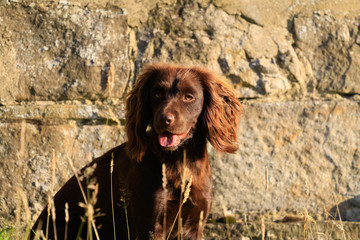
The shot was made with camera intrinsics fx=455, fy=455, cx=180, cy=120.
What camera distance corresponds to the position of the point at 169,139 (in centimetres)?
253

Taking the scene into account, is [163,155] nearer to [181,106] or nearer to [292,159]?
[181,106]

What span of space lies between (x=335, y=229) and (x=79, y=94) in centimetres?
199

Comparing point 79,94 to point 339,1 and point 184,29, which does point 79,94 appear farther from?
point 339,1

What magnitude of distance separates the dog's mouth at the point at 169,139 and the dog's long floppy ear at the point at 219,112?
220 millimetres

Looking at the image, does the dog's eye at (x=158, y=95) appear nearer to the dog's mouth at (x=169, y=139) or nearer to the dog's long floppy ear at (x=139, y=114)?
the dog's long floppy ear at (x=139, y=114)

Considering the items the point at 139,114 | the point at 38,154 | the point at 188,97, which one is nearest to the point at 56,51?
the point at 38,154

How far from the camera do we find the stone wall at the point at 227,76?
3.14 metres

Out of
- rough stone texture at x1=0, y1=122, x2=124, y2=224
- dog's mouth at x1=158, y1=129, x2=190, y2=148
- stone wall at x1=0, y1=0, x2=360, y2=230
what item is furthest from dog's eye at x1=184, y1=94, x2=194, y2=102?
rough stone texture at x1=0, y1=122, x2=124, y2=224

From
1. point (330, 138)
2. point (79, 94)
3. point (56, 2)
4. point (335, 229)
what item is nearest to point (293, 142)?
point (330, 138)

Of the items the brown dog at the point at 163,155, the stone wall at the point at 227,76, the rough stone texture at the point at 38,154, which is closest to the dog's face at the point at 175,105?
the brown dog at the point at 163,155

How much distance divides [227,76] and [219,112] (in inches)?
23.1

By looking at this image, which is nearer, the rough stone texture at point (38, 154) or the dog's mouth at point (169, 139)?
the dog's mouth at point (169, 139)

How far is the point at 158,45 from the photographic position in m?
3.21

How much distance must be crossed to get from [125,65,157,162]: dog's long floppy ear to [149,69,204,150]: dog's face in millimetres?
48
